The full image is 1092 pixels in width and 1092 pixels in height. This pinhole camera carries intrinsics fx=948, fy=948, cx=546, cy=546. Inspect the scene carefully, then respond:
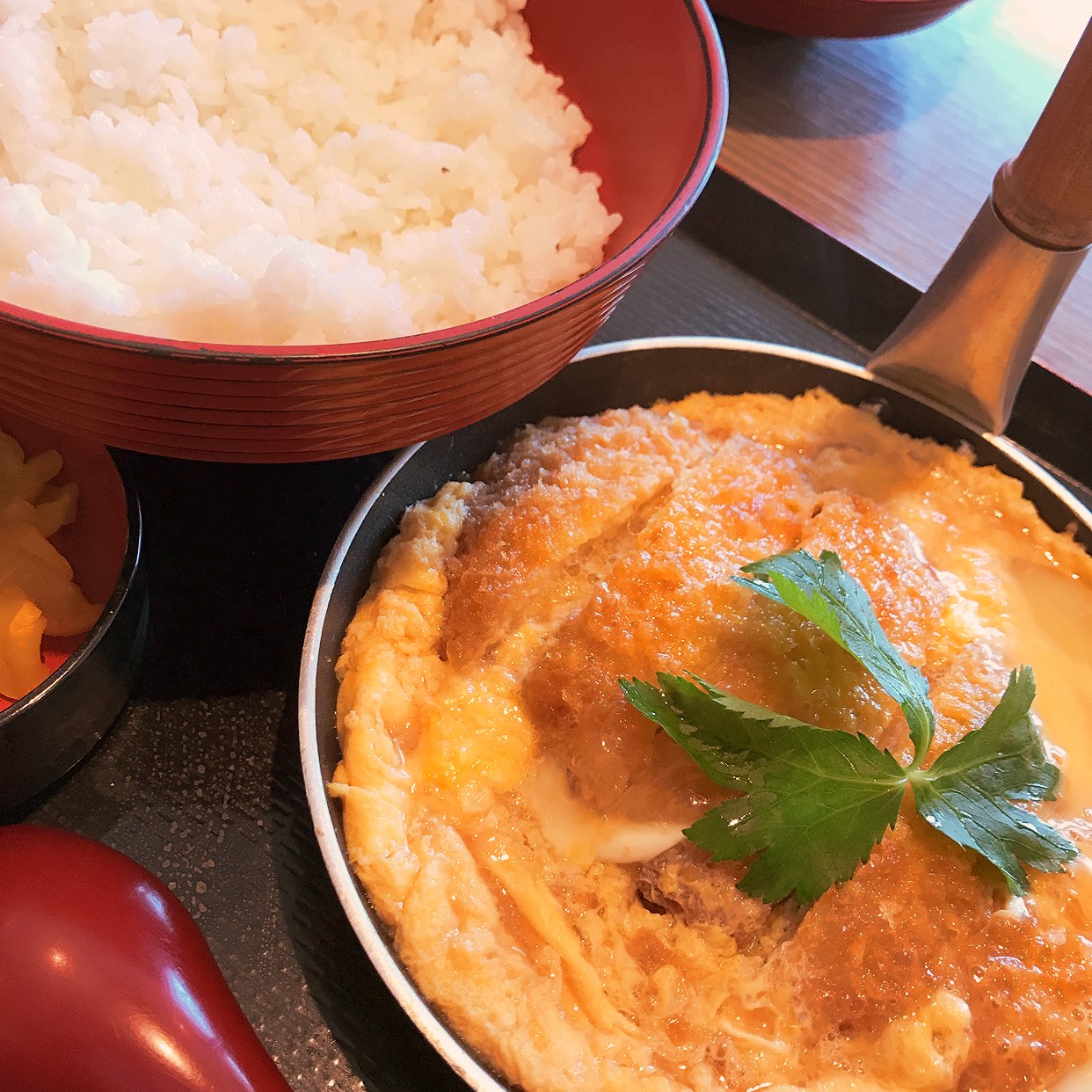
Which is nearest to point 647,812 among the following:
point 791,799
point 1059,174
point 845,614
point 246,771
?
point 791,799

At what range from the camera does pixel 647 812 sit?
117 centimetres

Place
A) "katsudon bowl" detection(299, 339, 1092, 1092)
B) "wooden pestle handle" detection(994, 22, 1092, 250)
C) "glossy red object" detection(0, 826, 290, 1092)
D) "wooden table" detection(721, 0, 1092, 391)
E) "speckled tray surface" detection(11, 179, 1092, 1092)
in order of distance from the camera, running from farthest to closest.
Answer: "wooden table" detection(721, 0, 1092, 391) < "wooden pestle handle" detection(994, 22, 1092, 250) < "speckled tray surface" detection(11, 179, 1092, 1092) < "katsudon bowl" detection(299, 339, 1092, 1092) < "glossy red object" detection(0, 826, 290, 1092)

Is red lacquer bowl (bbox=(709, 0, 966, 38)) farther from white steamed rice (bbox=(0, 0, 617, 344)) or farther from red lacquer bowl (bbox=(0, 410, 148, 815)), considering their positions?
red lacquer bowl (bbox=(0, 410, 148, 815))

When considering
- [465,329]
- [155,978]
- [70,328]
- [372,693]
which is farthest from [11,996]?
[465,329]

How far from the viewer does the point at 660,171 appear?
1.27 meters

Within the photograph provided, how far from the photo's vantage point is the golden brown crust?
1106mm

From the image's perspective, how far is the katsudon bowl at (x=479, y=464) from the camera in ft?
3.59

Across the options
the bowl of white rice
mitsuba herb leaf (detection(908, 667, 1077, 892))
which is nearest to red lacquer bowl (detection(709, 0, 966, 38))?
the bowl of white rice

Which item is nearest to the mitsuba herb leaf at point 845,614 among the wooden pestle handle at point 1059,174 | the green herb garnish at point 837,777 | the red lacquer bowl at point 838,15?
the green herb garnish at point 837,777

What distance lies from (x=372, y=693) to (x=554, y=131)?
2.78ft

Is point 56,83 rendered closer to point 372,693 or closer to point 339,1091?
point 372,693

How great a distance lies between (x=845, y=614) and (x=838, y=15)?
150 centimetres

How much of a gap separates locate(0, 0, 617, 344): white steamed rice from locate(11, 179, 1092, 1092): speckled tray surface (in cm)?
39

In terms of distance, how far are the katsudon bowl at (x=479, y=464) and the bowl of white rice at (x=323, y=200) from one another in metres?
0.27
